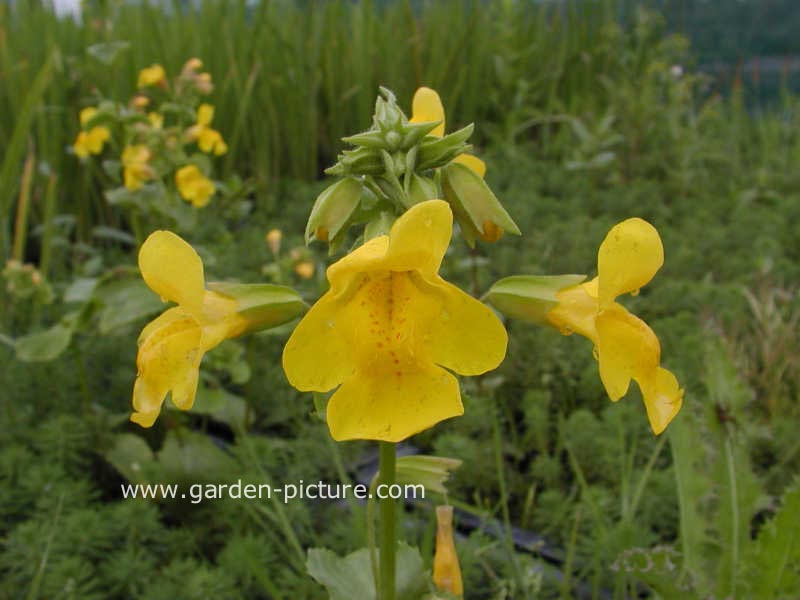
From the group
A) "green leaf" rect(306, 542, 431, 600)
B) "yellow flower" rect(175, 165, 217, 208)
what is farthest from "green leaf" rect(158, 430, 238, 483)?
"yellow flower" rect(175, 165, 217, 208)

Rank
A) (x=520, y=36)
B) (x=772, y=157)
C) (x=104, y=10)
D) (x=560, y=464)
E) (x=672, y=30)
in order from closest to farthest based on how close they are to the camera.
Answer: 1. (x=560, y=464)
2. (x=104, y=10)
3. (x=772, y=157)
4. (x=520, y=36)
5. (x=672, y=30)

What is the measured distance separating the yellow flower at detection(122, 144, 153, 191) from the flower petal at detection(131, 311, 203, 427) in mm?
1250

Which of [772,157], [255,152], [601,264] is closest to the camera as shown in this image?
[601,264]

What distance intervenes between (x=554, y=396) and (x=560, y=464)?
0.96 ft

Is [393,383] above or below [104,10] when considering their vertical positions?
below

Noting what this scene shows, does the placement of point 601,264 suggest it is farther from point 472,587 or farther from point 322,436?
point 322,436

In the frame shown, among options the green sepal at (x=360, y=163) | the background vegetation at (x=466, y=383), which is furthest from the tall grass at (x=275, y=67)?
the green sepal at (x=360, y=163)

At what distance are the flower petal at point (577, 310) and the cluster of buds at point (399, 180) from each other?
0.10m

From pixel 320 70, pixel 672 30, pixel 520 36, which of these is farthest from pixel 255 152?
pixel 672 30

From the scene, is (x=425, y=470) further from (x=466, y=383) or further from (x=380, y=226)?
(x=466, y=383)

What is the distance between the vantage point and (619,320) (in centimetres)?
78

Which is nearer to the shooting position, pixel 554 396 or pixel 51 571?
pixel 51 571

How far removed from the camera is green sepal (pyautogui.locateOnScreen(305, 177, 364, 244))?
807 millimetres

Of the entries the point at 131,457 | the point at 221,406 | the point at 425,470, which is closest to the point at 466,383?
the point at 221,406
